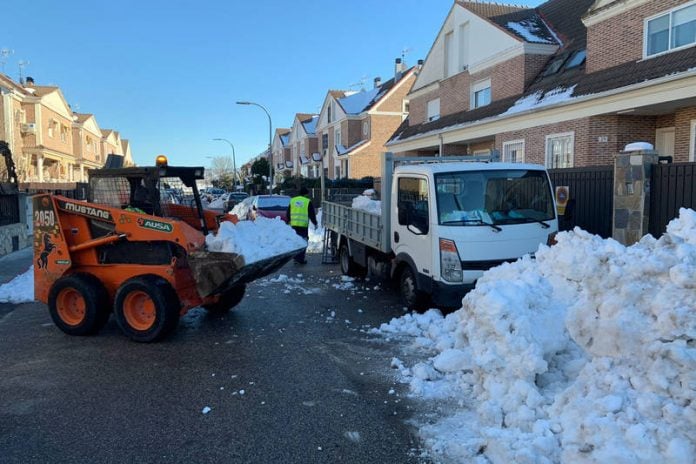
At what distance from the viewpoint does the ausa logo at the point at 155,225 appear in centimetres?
654

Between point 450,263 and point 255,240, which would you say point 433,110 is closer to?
point 450,263

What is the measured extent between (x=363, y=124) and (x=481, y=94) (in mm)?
22164

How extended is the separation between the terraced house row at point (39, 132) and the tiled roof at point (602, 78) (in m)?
24.9

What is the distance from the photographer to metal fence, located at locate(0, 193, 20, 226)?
14836 millimetres

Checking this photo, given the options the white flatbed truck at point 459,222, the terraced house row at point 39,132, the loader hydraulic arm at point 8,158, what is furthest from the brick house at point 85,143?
the white flatbed truck at point 459,222

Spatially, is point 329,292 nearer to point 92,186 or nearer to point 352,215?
point 352,215

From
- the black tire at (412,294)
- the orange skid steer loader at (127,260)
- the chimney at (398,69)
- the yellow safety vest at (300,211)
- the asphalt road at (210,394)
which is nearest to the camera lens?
the asphalt road at (210,394)

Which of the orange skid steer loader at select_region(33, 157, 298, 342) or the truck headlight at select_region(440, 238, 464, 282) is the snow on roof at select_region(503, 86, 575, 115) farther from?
the orange skid steer loader at select_region(33, 157, 298, 342)

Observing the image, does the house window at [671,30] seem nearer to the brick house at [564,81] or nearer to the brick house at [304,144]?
the brick house at [564,81]

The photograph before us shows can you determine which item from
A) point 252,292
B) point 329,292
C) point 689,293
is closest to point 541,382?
point 689,293

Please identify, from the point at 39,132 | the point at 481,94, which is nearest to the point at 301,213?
the point at 481,94

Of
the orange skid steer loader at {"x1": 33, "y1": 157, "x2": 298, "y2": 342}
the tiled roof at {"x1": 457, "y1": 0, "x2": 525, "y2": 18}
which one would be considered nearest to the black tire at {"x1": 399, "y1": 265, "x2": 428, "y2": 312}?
the orange skid steer loader at {"x1": 33, "y1": 157, "x2": 298, "y2": 342}

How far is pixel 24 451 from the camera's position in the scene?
13.2 ft

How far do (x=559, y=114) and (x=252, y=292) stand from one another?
1069 cm
